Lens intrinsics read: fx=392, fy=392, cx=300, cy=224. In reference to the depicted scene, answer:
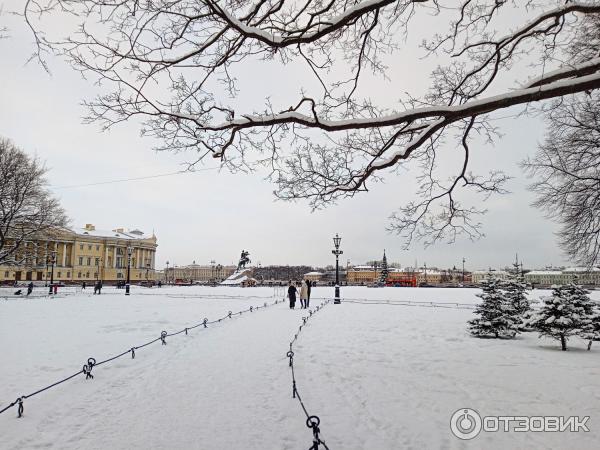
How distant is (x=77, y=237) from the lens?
10144 cm

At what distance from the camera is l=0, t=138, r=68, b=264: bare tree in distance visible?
33000 mm

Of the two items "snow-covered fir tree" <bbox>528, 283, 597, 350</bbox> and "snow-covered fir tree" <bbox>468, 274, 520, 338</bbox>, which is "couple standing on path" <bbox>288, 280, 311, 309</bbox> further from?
"snow-covered fir tree" <bbox>528, 283, 597, 350</bbox>

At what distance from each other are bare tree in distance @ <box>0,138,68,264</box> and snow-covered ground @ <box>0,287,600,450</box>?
24958mm

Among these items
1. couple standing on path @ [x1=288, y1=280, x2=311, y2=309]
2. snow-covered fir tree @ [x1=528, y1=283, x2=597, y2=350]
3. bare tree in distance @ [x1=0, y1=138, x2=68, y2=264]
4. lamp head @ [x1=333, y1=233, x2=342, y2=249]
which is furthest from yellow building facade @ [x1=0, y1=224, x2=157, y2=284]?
snow-covered fir tree @ [x1=528, y1=283, x2=597, y2=350]

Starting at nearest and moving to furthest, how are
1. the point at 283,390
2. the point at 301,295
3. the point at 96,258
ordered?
the point at 283,390, the point at 301,295, the point at 96,258

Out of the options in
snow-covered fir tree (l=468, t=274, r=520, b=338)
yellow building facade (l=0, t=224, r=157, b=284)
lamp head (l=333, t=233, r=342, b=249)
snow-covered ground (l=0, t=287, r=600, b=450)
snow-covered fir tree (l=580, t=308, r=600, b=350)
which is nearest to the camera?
snow-covered ground (l=0, t=287, r=600, b=450)

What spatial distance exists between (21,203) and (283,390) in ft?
119

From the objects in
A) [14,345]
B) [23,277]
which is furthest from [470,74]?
[23,277]

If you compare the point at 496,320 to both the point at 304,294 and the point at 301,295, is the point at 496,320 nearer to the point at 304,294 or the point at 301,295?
the point at 301,295

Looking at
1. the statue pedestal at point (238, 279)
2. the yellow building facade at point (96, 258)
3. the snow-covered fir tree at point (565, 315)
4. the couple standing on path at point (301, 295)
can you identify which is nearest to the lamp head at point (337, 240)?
the couple standing on path at point (301, 295)

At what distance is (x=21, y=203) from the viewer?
3419 cm

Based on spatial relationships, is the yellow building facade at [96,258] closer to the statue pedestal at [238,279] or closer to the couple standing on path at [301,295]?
the statue pedestal at [238,279]

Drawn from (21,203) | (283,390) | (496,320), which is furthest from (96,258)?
(283,390)

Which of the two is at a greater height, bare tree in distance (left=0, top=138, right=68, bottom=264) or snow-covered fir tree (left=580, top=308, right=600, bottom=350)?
bare tree in distance (left=0, top=138, right=68, bottom=264)
